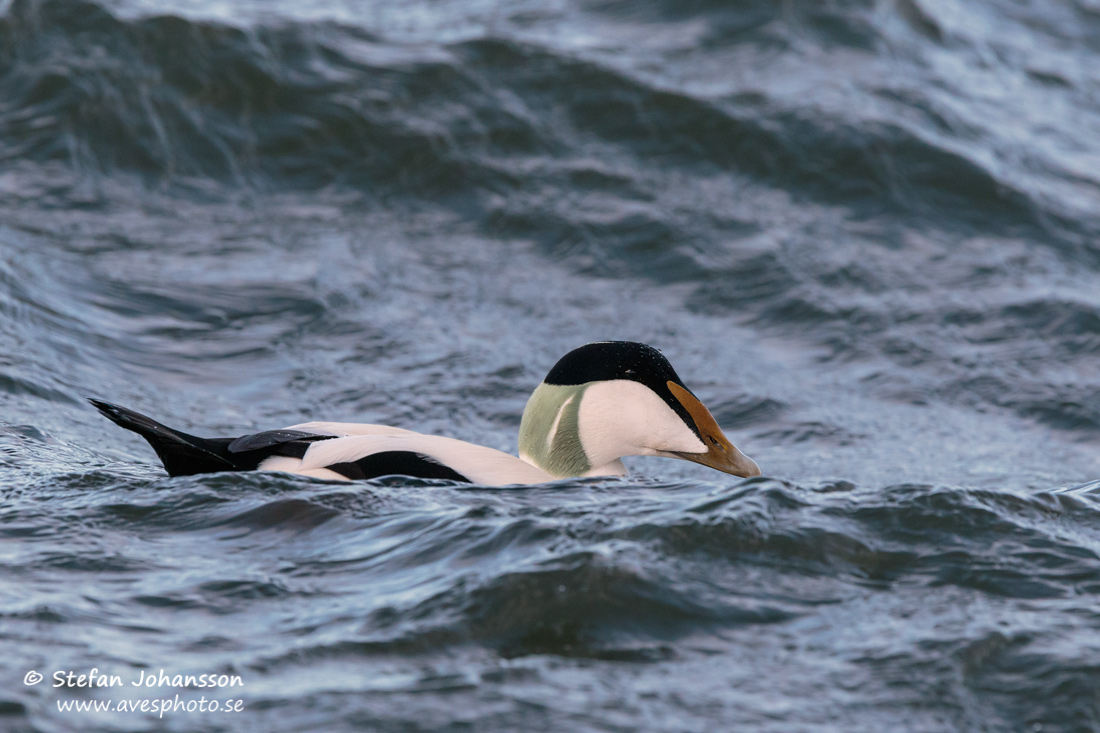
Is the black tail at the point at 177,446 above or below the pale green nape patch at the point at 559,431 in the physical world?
above

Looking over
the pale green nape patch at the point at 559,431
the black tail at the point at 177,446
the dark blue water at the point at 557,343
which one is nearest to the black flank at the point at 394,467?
the dark blue water at the point at 557,343

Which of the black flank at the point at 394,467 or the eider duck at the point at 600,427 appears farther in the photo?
the eider duck at the point at 600,427

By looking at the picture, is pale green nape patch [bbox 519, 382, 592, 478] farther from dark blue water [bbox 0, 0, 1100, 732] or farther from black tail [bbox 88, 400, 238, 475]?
black tail [bbox 88, 400, 238, 475]

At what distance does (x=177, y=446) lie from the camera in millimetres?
3682

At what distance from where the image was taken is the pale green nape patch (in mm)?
4195

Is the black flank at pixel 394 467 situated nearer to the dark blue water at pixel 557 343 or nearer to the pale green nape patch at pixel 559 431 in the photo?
the dark blue water at pixel 557 343

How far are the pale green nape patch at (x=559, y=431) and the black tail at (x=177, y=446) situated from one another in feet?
3.16

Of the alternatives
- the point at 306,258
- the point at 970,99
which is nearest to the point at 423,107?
the point at 306,258

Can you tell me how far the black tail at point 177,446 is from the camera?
144 inches

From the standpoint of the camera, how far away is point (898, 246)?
315 inches

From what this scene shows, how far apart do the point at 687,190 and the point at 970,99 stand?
8.77 ft

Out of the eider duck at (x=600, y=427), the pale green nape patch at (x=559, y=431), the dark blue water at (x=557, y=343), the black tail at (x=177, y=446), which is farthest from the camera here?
the pale green nape patch at (x=559, y=431)

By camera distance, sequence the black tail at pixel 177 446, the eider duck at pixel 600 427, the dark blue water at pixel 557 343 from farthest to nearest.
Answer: the eider duck at pixel 600 427
the black tail at pixel 177 446
the dark blue water at pixel 557 343

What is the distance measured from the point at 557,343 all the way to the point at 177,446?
→ 11.2 ft
